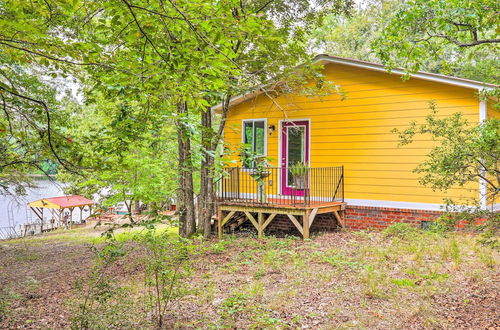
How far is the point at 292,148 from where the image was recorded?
11023 mm

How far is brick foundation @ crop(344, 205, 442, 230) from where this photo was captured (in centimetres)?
Result: 890

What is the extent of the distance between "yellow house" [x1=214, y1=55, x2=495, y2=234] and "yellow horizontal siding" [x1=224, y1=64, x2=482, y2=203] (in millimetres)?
22

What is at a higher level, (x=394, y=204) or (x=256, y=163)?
(x=256, y=163)

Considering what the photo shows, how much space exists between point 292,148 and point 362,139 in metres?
2.07

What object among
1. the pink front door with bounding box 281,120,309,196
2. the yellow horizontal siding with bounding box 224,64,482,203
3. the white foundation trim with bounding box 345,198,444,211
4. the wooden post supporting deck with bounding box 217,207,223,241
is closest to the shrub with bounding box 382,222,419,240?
the white foundation trim with bounding box 345,198,444,211

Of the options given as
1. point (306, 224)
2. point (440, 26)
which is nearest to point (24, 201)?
point (306, 224)

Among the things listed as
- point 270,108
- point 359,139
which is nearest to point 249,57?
point 270,108

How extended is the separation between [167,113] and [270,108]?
23.6 ft

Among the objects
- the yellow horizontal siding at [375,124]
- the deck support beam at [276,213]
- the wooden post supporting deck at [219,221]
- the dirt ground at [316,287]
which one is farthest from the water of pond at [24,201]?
the yellow horizontal siding at [375,124]

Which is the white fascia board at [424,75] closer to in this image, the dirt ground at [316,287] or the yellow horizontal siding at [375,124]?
the yellow horizontal siding at [375,124]

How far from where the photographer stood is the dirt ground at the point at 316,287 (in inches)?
172

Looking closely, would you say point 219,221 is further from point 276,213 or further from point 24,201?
point 24,201

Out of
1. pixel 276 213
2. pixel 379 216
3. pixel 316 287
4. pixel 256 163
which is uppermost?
pixel 256 163

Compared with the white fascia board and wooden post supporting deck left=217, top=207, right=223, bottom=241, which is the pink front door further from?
wooden post supporting deck left=217, top=207, right=223, bottom=241
